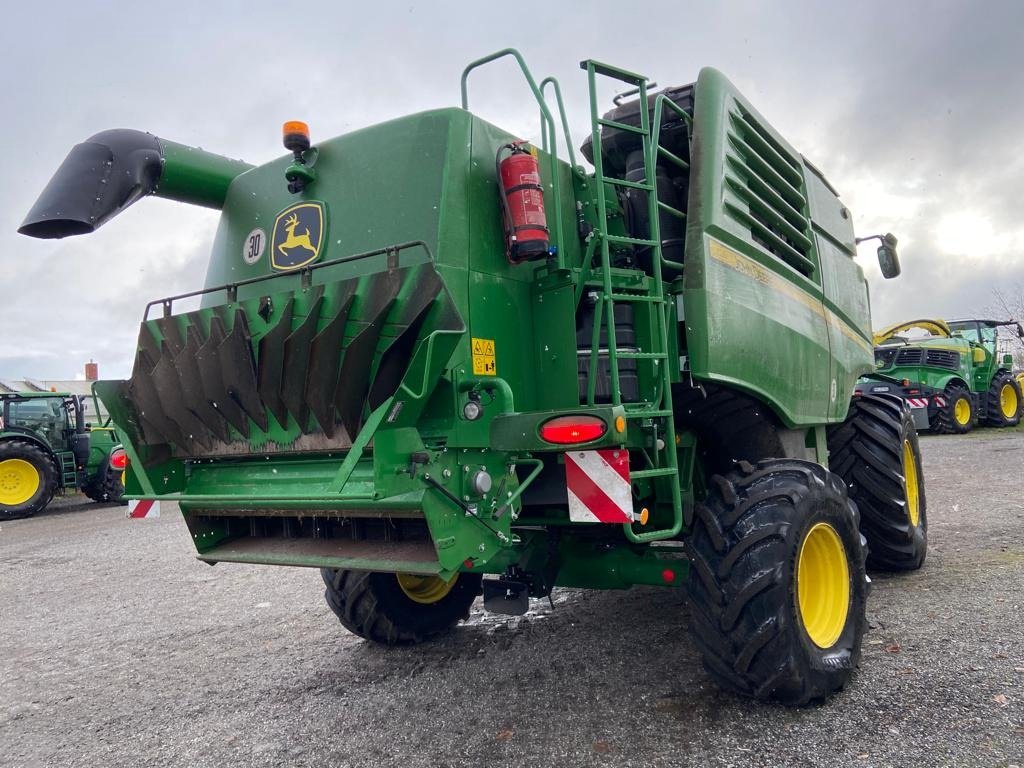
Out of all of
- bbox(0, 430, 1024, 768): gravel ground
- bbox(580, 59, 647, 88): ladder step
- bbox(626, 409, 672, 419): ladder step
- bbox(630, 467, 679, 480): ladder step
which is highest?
bbox(580, 59, 647, 88): ladder step

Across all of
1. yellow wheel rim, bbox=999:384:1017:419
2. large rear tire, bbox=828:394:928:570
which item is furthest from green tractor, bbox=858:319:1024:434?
large rear tire, bbox=828:394:928:570

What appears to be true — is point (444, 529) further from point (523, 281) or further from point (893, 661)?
point (893, 661)

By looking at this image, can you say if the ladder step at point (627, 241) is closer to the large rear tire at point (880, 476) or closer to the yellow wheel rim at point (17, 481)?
the large rear tire at point (880, 476)

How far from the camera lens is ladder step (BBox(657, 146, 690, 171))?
390cm

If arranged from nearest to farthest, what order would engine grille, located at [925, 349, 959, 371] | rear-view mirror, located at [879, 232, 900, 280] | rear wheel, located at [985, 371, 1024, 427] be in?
rear-view mirror, located at [879, 232, 900, 280]
engine grille, located at [925, 349, 959, 371]
rear wheel, located at [985, 371, 1024, 427]

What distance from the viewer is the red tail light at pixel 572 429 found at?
2.95 meters

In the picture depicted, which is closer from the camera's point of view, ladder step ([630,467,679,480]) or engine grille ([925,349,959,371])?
ladder step ([630,467,679,480])

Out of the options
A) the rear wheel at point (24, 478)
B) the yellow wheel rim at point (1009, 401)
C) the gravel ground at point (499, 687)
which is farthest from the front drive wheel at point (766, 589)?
the yellow wheel rim at point (1009, 401)

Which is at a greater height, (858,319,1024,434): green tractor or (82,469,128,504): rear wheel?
(858,319,1024,434): green tractor

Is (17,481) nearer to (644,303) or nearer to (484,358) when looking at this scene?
(484,358)

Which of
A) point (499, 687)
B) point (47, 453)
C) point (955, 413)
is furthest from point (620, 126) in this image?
point (955, 413)

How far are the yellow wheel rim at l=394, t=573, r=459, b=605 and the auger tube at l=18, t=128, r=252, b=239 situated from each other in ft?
8.20

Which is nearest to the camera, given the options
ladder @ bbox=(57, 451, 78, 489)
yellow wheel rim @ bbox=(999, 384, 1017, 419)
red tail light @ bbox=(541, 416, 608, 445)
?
red tail light @ bbox=(541, 416, 608, 445)

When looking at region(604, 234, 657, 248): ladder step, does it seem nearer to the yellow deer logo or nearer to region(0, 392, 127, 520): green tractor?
the yellow deer logo
